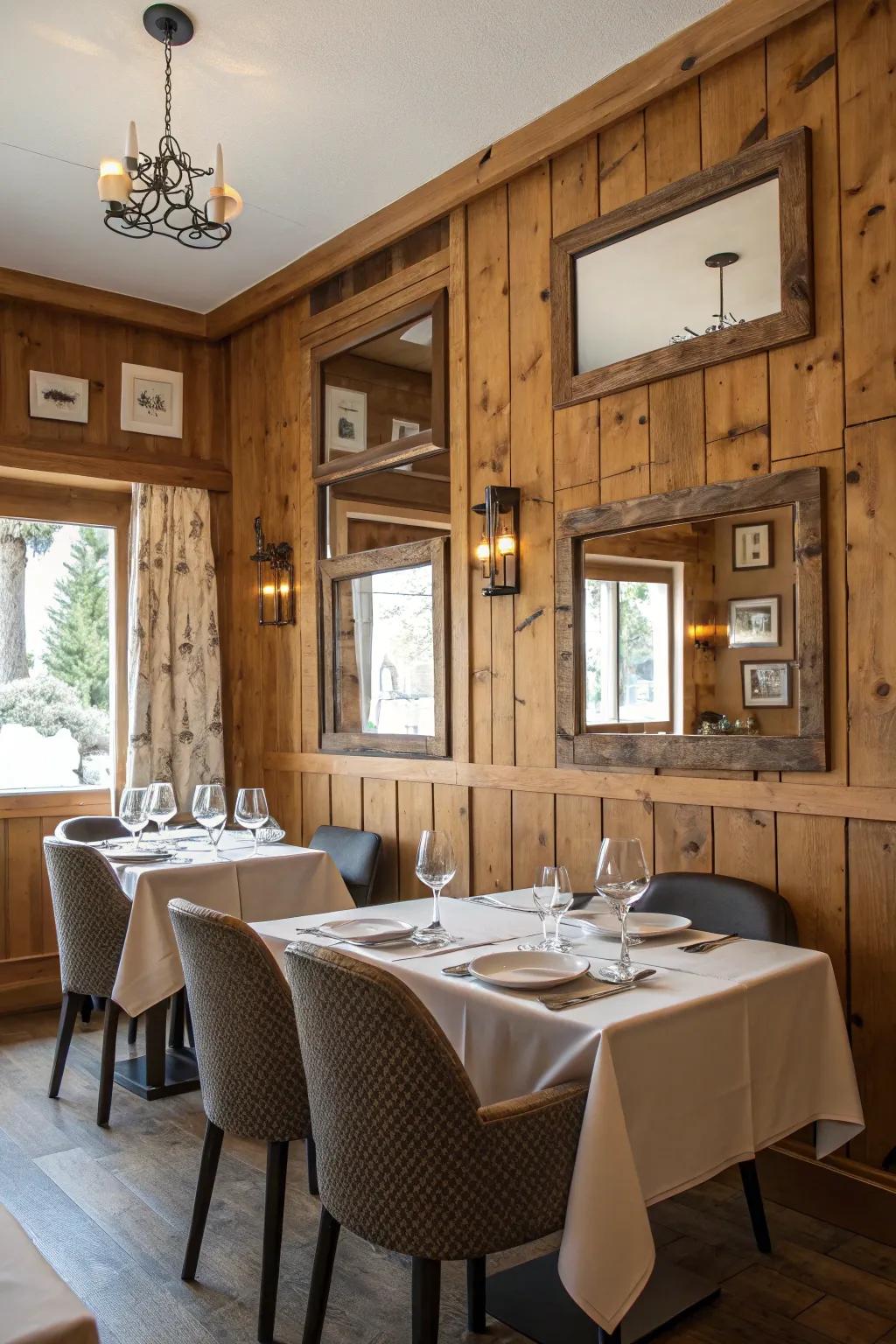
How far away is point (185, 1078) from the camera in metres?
3.57

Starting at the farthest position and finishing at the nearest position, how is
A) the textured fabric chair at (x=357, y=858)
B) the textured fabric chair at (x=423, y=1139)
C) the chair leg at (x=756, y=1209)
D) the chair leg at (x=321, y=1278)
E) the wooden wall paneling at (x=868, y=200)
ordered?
the textured fabric chair at (x=357, y=858) → the wooden wall paneling at (x=868, y=200) → the chair leg at (x=756, y=1209) → the chair leg at (x=321, y=1278) → the textured fabric chair at (x=423, y=1139)

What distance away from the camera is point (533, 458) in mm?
3543

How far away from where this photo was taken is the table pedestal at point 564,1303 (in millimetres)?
2096

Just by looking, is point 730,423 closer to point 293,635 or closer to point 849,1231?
point 849,1231

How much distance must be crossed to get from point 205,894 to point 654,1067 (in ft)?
6.30

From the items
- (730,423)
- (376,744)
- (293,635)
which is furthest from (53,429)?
(730,423)

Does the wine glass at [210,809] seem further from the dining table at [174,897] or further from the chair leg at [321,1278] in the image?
the chair leg at [321,1278]

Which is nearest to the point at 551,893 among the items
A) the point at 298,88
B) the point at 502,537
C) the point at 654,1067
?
the point at 654,1067

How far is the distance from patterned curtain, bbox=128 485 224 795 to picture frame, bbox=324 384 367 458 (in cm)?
92

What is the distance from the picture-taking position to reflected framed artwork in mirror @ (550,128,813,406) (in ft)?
9.05

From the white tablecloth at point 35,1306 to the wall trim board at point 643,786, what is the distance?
2.14 m

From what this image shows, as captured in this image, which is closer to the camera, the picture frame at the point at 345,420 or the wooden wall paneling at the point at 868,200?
the wooden wall paneling at the point at 868,200

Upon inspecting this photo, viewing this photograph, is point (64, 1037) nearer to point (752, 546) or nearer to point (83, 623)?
point (83, 623)

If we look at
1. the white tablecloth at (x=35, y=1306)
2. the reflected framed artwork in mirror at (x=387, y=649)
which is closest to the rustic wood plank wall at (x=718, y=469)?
the reflected framed artwork in mirror at (x=387, y=649)
